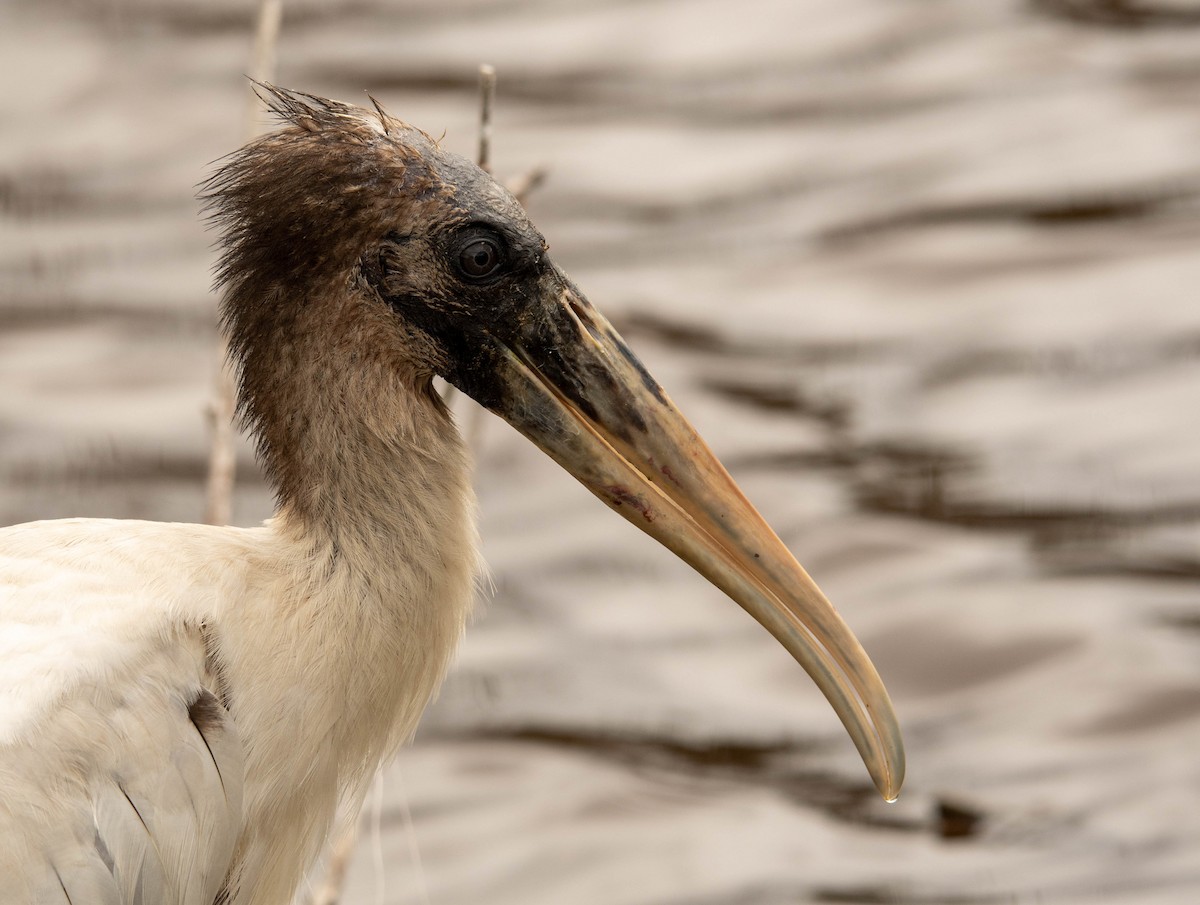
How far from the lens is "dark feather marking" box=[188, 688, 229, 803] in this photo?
3.13 m

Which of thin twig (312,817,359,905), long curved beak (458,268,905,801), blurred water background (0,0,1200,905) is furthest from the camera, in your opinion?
blurred water background (0,0,1200,905)

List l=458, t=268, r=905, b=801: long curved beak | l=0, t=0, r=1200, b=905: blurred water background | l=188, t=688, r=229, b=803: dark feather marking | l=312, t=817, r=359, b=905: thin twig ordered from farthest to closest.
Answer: l=0, t=0, r=1200, b=905: blurred water background, l=312, t=817, r=359, b=905: thin twig, l=458, t=268, r=905, b=801: long curved beak, l=188, t=688, r=229, b=803: dark feather marking

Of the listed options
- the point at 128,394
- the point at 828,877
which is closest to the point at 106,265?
the point at 128,394

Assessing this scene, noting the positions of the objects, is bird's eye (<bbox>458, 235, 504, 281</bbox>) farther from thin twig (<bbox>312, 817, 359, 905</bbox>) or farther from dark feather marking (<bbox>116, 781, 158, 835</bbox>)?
thin twig (<bbox>312, 817, 359, 905</bbox>)

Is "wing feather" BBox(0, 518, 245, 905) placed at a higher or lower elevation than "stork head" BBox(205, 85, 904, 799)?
lower

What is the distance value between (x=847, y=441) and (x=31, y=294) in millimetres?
3322

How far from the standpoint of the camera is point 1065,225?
27.5 ft

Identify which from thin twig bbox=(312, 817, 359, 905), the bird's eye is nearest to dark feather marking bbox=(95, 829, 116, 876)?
thin twig bbox=(312, 817, 359, 905)

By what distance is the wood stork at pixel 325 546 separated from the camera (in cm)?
307

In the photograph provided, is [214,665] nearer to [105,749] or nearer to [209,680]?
[209,680]

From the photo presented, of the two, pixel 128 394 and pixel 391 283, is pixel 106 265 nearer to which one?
pixel 128 394

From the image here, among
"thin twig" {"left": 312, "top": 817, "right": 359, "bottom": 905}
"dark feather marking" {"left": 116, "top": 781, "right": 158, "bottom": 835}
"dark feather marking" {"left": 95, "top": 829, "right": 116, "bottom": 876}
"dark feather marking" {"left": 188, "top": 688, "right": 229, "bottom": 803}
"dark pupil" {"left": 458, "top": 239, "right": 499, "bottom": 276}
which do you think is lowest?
"thin twig" {"left": 312, "top": 817, "right": 359, "bottom": 905}

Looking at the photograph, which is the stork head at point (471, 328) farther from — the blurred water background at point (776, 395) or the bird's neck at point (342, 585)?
the blurred water background at point (776, 395)

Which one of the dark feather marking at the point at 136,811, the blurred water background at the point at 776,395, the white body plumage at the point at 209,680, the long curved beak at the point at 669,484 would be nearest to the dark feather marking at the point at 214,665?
the white body plumage at the point at 209,680
